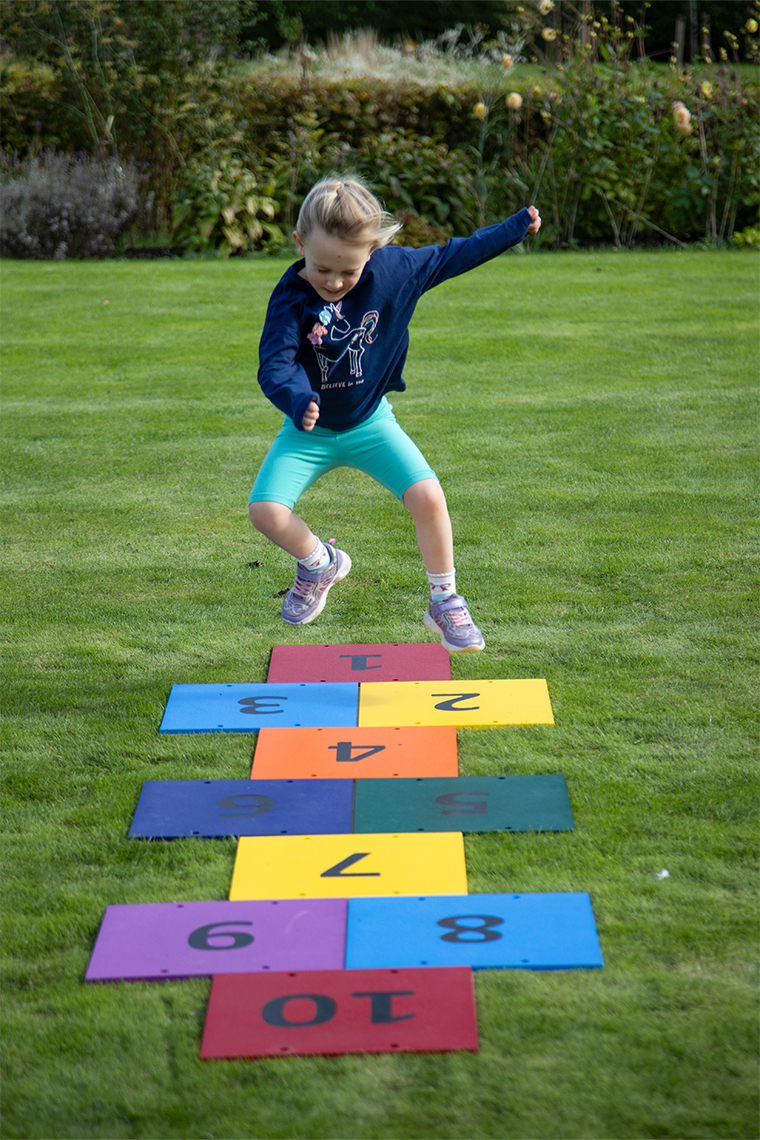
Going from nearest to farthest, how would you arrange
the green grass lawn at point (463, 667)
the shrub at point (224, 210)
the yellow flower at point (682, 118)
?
the green grass lawn at point (463, 667)
the yellow flower at point (682, 118)
the shrub at point (224, 210)

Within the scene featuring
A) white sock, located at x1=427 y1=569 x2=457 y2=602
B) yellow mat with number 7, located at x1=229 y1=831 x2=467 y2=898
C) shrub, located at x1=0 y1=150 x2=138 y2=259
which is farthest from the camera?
shrub, located at x1=0 y1=150 x2=138 y2=259

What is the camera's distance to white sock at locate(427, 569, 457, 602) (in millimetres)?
3535

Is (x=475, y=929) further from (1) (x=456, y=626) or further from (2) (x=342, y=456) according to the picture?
(2) (x=342, y=456)

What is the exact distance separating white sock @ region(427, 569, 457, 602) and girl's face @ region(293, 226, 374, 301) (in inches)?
36.7

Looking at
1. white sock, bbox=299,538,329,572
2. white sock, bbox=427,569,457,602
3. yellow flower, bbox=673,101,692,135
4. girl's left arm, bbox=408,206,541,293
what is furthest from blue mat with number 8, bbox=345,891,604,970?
yellow flower, bbox=673,101,692,135

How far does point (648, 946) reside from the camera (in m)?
2.29

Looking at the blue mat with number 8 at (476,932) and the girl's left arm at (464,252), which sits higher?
the girl's left arm at (464,252)

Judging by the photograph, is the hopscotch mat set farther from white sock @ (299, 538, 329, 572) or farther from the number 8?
white sock @ (299, 538, 329, 572)

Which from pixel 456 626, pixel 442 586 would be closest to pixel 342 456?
pixel 442 586

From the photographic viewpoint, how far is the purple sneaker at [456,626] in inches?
137

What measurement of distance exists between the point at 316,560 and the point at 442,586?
0.43m

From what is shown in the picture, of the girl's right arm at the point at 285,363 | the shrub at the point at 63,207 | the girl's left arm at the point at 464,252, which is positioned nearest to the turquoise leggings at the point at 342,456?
the girl's right arm at the point at 285,363

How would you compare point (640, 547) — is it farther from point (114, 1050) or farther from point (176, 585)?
point (114, 1050)

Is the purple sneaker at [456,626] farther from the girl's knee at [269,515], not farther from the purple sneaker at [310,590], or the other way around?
the girl's knee at [269,515]
